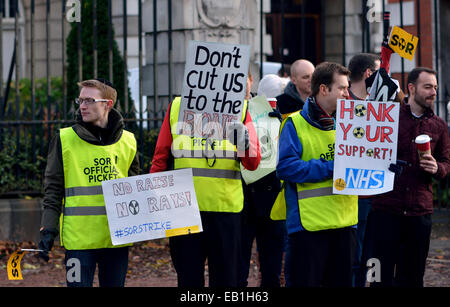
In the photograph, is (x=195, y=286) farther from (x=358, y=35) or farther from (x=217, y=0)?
(x=358, y=35)

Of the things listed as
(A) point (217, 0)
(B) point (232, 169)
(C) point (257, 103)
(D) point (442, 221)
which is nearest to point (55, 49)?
(A) point (217, 0)

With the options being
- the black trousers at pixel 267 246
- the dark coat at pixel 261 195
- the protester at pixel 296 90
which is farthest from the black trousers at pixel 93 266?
the protester at pixel 296 90

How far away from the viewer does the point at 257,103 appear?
6871 mm

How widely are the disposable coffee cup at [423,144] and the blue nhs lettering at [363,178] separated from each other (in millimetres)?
529

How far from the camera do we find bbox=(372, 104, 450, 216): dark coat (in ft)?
21.3

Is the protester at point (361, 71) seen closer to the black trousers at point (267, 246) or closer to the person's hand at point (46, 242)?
the black trousers at point (267, 246)

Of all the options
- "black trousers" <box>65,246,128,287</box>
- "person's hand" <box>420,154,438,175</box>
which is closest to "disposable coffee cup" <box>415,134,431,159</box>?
"person's hand" <box>420,154,438,175</box>

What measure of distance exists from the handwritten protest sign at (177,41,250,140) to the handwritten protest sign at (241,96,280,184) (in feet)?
4.19

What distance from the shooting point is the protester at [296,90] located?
7.30m

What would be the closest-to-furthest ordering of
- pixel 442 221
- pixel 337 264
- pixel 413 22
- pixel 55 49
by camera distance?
pixel 337 264
pixel 442 221
pixel 413 22
pixel 55 49

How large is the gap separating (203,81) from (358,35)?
12788 millimetres

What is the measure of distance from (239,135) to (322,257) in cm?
90

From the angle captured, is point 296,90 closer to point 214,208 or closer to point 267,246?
point 267,246

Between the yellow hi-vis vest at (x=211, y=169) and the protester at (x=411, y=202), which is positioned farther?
the protester at (x=411, y=202)
